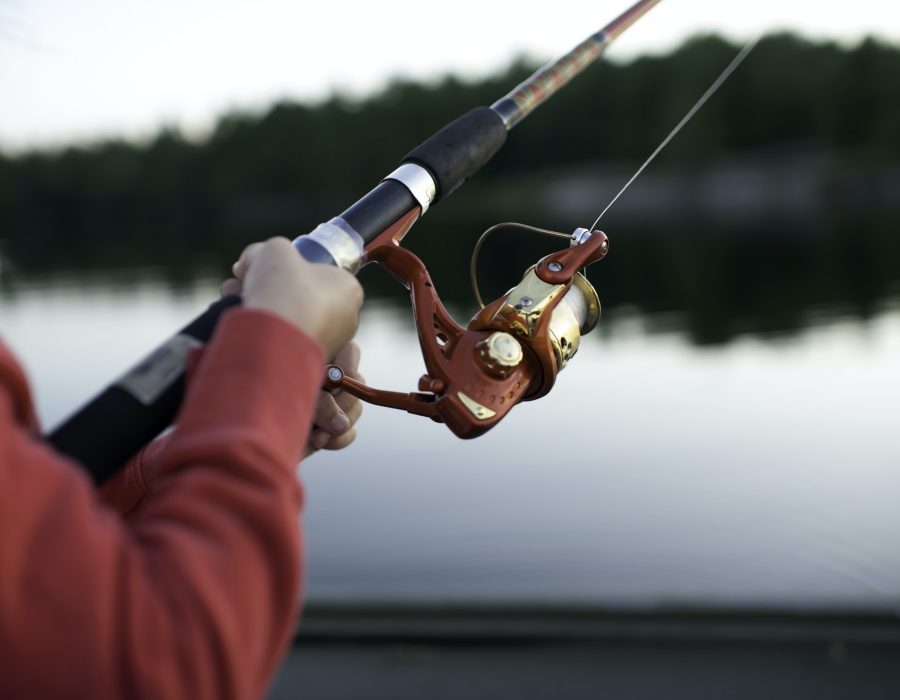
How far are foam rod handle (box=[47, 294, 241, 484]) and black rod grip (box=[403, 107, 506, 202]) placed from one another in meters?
0.46

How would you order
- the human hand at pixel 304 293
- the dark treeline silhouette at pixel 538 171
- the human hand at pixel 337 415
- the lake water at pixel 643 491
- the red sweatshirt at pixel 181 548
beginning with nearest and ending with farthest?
the red sweatshirt at pixel 181 548 → the human hand at pixel 304 293 → the human hand at pixel 337 415 → the lake water at pixel 643 491 → the dark treeline silhouette at pixel 538 171

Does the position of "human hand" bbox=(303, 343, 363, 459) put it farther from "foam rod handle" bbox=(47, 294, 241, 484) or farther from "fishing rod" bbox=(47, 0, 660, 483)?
A: "foam rod handle" bbox=(47, 294, 241, 484)

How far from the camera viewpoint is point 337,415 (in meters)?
1.27

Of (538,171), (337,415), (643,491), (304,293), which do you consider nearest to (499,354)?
(337,415)

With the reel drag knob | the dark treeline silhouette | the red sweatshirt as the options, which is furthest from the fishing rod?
the dark treeline silhouette

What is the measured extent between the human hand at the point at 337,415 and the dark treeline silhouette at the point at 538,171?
8.52 metres

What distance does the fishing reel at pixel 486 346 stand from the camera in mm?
1206

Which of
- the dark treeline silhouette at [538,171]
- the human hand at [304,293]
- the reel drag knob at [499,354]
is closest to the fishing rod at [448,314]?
the reel drag knob at [499,354]

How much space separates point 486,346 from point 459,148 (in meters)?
0.29

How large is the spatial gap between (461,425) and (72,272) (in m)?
25.4

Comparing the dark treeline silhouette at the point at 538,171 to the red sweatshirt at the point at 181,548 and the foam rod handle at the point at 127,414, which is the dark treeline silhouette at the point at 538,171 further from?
the red sweatshirt at the point at 181,548

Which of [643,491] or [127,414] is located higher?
[643,491]

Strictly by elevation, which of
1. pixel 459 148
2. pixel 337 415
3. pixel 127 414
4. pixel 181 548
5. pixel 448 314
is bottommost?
pixel 181 548

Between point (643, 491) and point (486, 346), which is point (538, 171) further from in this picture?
point (486, 346)
